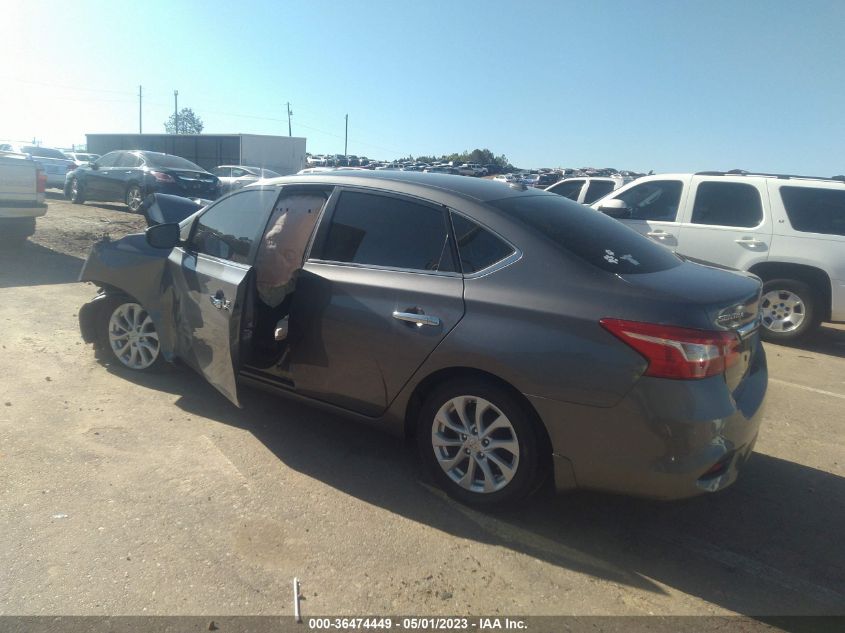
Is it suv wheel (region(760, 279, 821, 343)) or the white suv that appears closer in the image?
the white suv

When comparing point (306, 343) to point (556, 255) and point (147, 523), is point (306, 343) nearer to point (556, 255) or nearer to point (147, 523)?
point (147, 523)

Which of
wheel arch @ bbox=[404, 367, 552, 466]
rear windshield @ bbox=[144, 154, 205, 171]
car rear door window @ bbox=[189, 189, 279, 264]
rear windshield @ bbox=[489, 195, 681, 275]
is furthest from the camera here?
rear windshield @ bbox=[144, 154, 205, 171]

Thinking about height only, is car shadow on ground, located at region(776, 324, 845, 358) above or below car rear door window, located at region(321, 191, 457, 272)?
below

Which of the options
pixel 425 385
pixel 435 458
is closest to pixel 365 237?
pixel 425 385

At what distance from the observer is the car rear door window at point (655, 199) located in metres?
8.12

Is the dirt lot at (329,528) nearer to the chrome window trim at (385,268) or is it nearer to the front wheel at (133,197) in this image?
the chrome window trim at (385,268)

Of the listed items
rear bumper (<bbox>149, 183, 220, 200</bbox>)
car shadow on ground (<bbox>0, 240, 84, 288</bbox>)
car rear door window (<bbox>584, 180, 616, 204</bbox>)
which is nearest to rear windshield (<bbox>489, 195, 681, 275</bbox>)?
car shadow on ground (<bbox>0, 240, 84, 288</bbox>)

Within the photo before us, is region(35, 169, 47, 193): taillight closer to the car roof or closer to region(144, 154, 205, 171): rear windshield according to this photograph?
region(144, 154, 205, 171): rear windshield

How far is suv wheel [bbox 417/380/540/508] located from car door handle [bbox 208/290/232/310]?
141 centimetres

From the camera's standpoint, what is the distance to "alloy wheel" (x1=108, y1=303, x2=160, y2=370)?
5027mm

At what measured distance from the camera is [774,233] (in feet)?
24.3

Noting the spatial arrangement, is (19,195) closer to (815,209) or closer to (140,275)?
(140,275)

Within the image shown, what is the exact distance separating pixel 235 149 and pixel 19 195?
20946mm

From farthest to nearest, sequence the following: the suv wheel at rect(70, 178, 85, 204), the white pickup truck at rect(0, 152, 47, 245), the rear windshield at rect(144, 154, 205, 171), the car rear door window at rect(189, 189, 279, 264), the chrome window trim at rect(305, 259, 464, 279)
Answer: the suv wheel at rect(70, 178, 85, 204)
the rear windshield at rect(144, 154, 205, 171)
the white pickup truck at rect(0, 152, 47, 245)
the car rear door window at rect(189, 189, 279, 264)
the chrome window trim at rect(305, 259, 464, 279)
